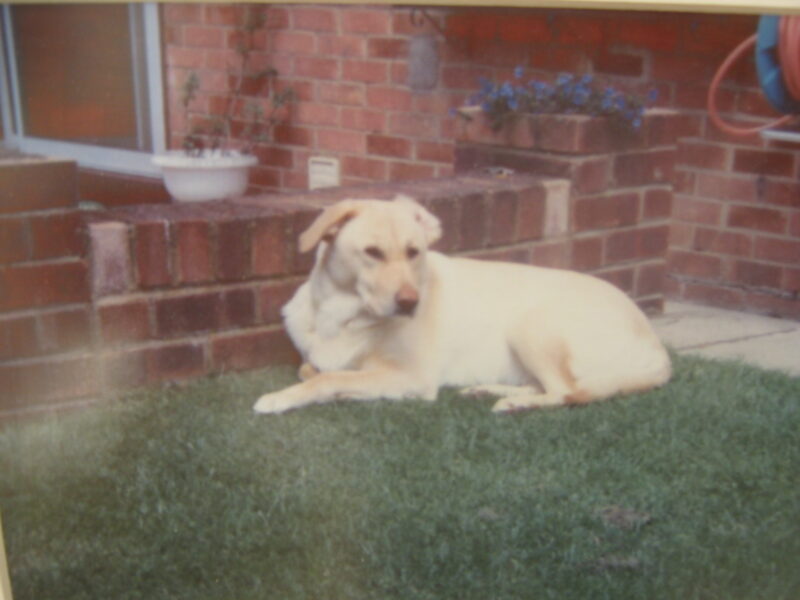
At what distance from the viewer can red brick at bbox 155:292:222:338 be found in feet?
4.13

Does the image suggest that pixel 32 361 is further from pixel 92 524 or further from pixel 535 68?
pixel 535 68

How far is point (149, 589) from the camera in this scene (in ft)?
2.89

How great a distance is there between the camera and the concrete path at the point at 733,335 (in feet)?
2.94

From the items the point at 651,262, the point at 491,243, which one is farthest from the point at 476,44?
the point at 651,262

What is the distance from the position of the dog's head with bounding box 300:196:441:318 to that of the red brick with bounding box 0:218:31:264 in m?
0.30

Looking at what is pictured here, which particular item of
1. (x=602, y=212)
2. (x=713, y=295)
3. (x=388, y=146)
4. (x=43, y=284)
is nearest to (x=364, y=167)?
(x=388, y=146)

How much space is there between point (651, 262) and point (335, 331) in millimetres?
417

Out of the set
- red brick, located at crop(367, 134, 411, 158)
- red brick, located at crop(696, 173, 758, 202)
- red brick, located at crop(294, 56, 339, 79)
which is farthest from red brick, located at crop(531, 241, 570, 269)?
red brick, located at crop(696, 173, 758, 202)

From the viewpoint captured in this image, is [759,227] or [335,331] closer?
[759,227]

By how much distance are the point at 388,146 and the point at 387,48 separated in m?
0.17

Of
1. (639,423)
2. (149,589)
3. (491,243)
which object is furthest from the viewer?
(491,243)

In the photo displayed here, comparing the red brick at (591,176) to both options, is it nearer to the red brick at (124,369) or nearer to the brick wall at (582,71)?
the brick wall at (582,71)

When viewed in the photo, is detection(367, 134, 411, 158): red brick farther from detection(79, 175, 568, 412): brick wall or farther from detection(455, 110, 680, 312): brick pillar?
detection(455, 110, 680, 312): brick pillar

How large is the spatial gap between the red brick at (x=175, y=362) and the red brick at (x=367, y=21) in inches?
17.6
